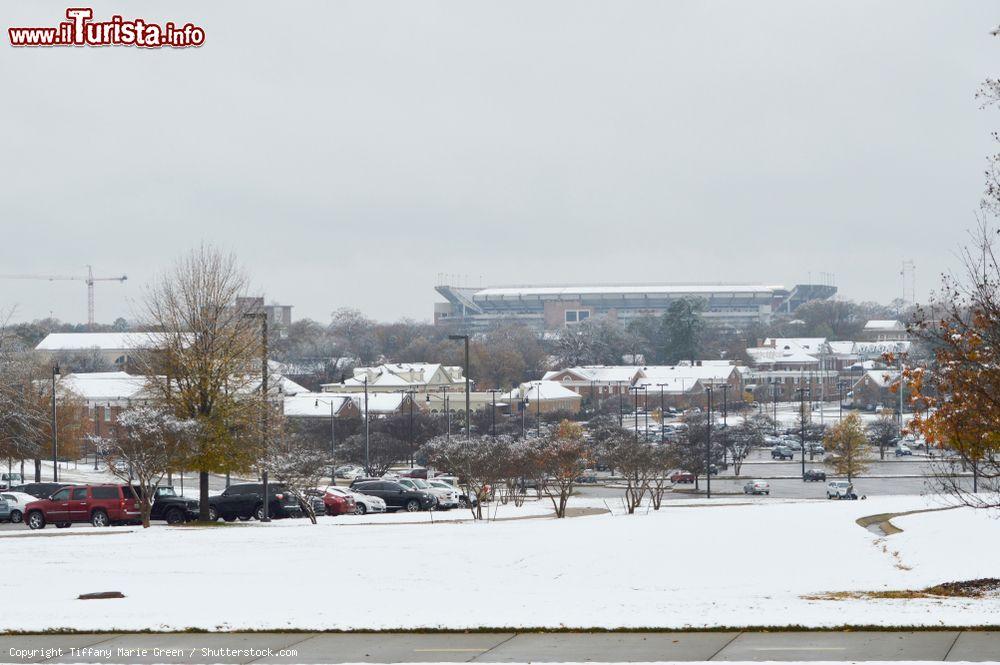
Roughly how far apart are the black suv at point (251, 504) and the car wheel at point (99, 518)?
3.62 meters

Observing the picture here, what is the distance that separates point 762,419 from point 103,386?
63344mm

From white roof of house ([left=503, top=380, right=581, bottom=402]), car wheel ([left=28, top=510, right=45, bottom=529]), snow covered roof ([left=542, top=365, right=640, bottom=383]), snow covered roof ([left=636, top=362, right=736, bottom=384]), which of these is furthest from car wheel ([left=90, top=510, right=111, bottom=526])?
snow covered roof ([left=542, top=365, right=640, bottom=383])

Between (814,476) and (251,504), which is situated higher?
(251,504)

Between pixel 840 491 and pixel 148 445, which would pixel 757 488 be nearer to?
pixel 840 491

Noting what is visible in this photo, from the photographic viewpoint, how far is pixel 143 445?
3744 cm

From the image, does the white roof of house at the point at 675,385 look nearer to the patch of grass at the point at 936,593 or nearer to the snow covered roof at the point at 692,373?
→ the snow covered roof at the point at 692,373

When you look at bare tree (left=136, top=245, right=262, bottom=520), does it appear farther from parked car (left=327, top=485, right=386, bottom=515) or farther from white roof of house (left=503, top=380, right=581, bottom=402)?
white roof of house (left=503, top=380, right=581, bottom=402)

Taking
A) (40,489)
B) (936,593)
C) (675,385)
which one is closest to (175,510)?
(40,489)

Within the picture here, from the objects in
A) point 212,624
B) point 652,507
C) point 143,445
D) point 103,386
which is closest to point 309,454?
point 143,445

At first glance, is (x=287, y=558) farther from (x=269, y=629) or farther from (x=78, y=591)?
(x=269, y=629)

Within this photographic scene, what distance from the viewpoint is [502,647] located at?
1423 centimetres

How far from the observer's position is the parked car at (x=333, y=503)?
4589 centimetres

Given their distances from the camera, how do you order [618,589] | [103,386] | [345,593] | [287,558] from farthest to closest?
[103,386] < [287,558] < [618,589] < [345,593]

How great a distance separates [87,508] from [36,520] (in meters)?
1.67
